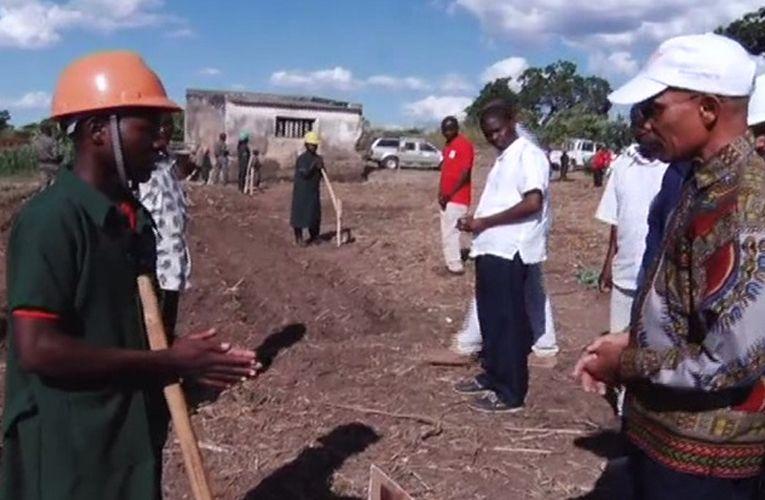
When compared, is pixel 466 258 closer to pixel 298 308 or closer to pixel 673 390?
pixel 298 308

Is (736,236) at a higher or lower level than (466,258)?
higher

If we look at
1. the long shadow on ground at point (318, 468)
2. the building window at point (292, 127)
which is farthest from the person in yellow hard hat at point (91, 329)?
the building window at point (292, 127)

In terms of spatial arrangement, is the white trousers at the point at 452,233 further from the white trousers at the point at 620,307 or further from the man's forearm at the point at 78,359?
the man's forearm at the point at 78,359

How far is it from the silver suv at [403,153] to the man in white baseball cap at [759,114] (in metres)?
35.8

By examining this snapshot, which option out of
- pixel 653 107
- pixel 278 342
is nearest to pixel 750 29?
pixel 278 342

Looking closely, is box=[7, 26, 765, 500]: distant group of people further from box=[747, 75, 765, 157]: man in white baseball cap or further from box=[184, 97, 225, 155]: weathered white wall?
box=[184, 97, 225, 155]: weathered white wall

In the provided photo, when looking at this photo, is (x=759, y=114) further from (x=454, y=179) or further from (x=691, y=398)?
(x=454, y=179)

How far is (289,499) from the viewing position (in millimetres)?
4730

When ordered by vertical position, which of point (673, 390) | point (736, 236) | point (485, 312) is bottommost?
point (485, 312)

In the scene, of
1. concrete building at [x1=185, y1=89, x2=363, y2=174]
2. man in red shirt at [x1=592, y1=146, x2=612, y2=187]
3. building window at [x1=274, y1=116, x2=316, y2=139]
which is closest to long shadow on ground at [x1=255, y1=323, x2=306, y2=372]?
man in red shirt at [x1=592, y1=146, x2=612, y2=187]

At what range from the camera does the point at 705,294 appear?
7.70 ft

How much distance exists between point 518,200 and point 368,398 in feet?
5.06

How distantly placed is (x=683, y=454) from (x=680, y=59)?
931mm

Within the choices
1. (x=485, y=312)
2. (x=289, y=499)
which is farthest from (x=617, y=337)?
(x=485, y=312)
